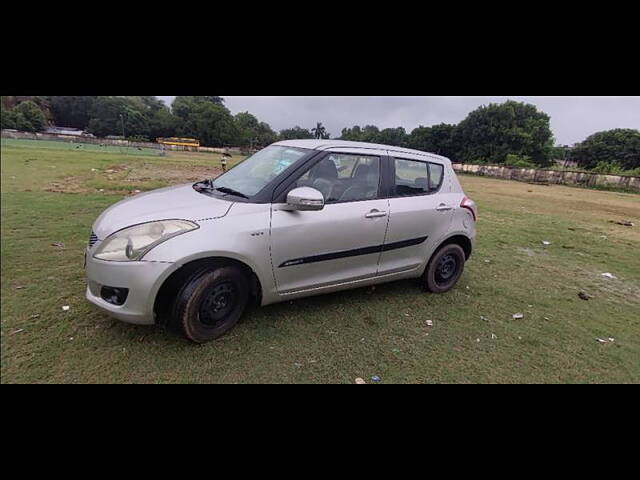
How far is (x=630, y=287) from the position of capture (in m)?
4.55

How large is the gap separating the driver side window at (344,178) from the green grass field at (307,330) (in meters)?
1.12

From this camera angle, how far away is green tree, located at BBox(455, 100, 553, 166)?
154 ft

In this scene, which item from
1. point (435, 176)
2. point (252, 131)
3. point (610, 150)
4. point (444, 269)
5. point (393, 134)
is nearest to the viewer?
point (435, 176)

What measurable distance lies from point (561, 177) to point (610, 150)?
20.4 meters

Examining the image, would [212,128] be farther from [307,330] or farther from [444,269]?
[307,330]

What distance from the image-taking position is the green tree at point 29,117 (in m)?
1.56

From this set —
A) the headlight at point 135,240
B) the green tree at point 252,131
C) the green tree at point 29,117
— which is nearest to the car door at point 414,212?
the headlight at point 135,240

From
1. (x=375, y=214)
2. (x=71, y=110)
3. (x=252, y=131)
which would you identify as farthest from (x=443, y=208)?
(x=252, y=131)

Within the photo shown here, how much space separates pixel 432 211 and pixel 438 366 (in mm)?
1600

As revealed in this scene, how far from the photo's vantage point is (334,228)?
2701 millimetres

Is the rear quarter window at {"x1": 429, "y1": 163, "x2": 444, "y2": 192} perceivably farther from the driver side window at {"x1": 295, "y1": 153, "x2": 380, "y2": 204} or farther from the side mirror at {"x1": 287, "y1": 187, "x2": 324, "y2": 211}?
the side mirror at {"x1": 287, "y1": 187, "x2": 324, "y2": 211}

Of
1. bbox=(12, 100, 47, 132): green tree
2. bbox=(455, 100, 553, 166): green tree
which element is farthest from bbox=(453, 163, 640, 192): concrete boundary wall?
bbox=(12, 100, 47, 132): green tree

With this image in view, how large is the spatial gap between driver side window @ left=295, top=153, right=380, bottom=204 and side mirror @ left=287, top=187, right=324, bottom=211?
0.25 m

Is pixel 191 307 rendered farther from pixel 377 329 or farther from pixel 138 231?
pixel 377 329
